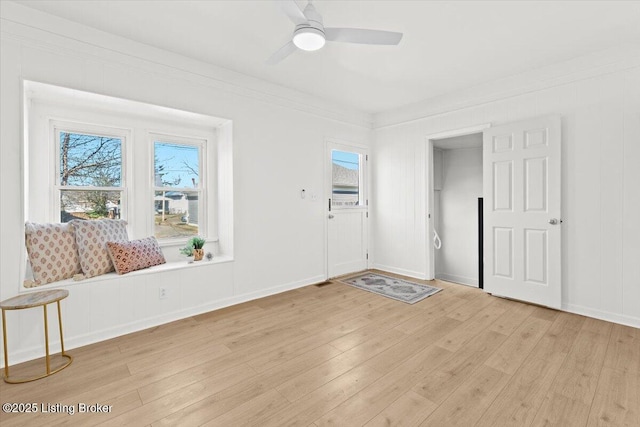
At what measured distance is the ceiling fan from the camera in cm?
188

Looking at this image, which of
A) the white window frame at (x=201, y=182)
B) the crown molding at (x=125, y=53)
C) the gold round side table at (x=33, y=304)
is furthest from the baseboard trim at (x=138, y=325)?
the crown molding at (x=125, y=53)

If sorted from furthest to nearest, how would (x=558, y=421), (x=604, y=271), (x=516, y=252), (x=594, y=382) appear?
(x=516, y=252) < (x=604, y=271) < (x=594, y=382) < (x=558, y=421)

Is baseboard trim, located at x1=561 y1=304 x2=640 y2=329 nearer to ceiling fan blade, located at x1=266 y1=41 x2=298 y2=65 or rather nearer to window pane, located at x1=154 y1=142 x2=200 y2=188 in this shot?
ceiling fan blade, located at x1=266 y1=41 x2=298 y2=65

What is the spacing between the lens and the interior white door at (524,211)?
10.5 feet

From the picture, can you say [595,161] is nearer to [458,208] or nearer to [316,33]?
[458,208]

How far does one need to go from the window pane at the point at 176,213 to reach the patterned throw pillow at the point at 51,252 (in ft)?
2.77

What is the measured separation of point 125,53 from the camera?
2736mm

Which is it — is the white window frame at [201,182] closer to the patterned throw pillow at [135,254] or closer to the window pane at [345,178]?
the patterned throw pillow at [135,254]

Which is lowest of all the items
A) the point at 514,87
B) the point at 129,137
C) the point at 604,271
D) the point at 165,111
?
the point at 604,271

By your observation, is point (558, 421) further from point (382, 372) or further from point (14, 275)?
point (14, 275)

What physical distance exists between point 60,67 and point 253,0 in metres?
1.76

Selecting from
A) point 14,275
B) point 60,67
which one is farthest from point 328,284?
point 60,67

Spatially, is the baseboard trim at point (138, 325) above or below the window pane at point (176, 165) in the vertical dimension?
below

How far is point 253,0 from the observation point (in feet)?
7.24
